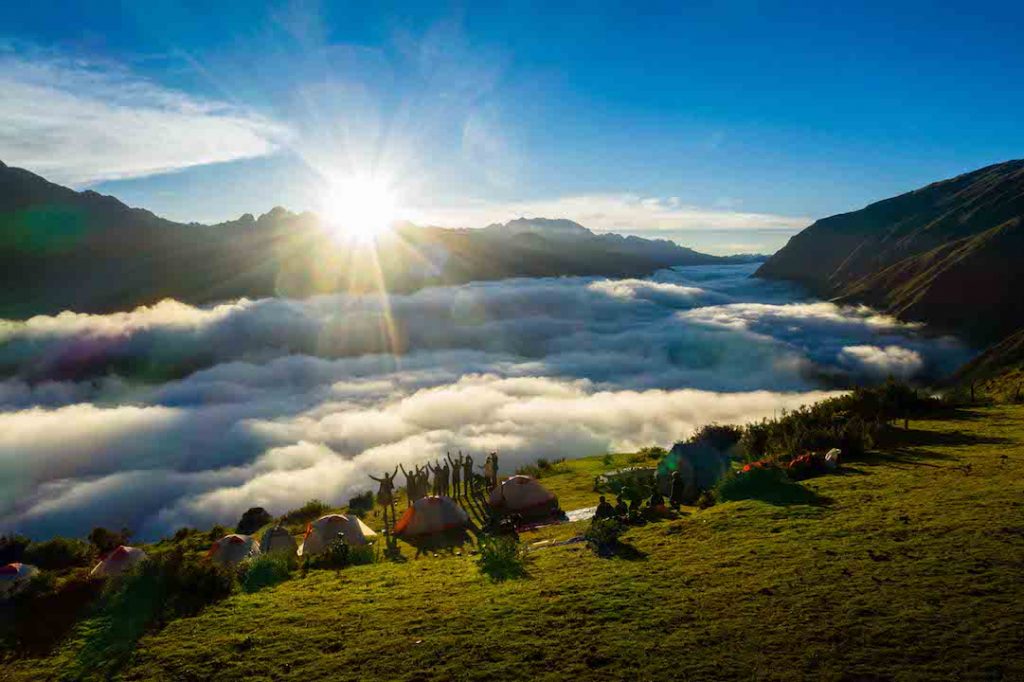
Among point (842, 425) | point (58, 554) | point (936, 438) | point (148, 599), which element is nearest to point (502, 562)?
point (148, 599)

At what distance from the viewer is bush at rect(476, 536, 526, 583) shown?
31.5ft

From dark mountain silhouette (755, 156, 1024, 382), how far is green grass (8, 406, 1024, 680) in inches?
3133

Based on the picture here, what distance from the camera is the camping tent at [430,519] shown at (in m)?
19.5

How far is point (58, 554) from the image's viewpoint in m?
20.8

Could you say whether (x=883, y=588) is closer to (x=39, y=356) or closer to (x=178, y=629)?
(x=178, y=629)

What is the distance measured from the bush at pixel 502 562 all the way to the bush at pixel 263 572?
4.06 m

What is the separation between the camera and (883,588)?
6934mm

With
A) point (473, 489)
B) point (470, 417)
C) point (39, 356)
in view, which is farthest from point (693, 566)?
point (39, 356)

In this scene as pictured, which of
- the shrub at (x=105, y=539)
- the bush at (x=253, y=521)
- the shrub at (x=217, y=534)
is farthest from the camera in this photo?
the bush at (x=253, y=521)

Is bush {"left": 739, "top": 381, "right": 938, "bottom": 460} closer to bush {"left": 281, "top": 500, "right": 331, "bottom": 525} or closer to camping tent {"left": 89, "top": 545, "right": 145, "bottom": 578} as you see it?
camping tent {"left": 89, "top": 545, "right": 145, "bottom": 578}

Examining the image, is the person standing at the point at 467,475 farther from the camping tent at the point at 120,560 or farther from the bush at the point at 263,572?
the bush at the point at 263,572

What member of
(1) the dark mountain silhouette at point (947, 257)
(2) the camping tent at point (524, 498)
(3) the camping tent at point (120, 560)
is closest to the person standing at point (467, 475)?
(2) the camping tent at point (524, 498)

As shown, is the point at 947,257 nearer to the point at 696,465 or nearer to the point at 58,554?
the point at 696,465

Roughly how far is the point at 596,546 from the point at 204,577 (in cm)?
714
